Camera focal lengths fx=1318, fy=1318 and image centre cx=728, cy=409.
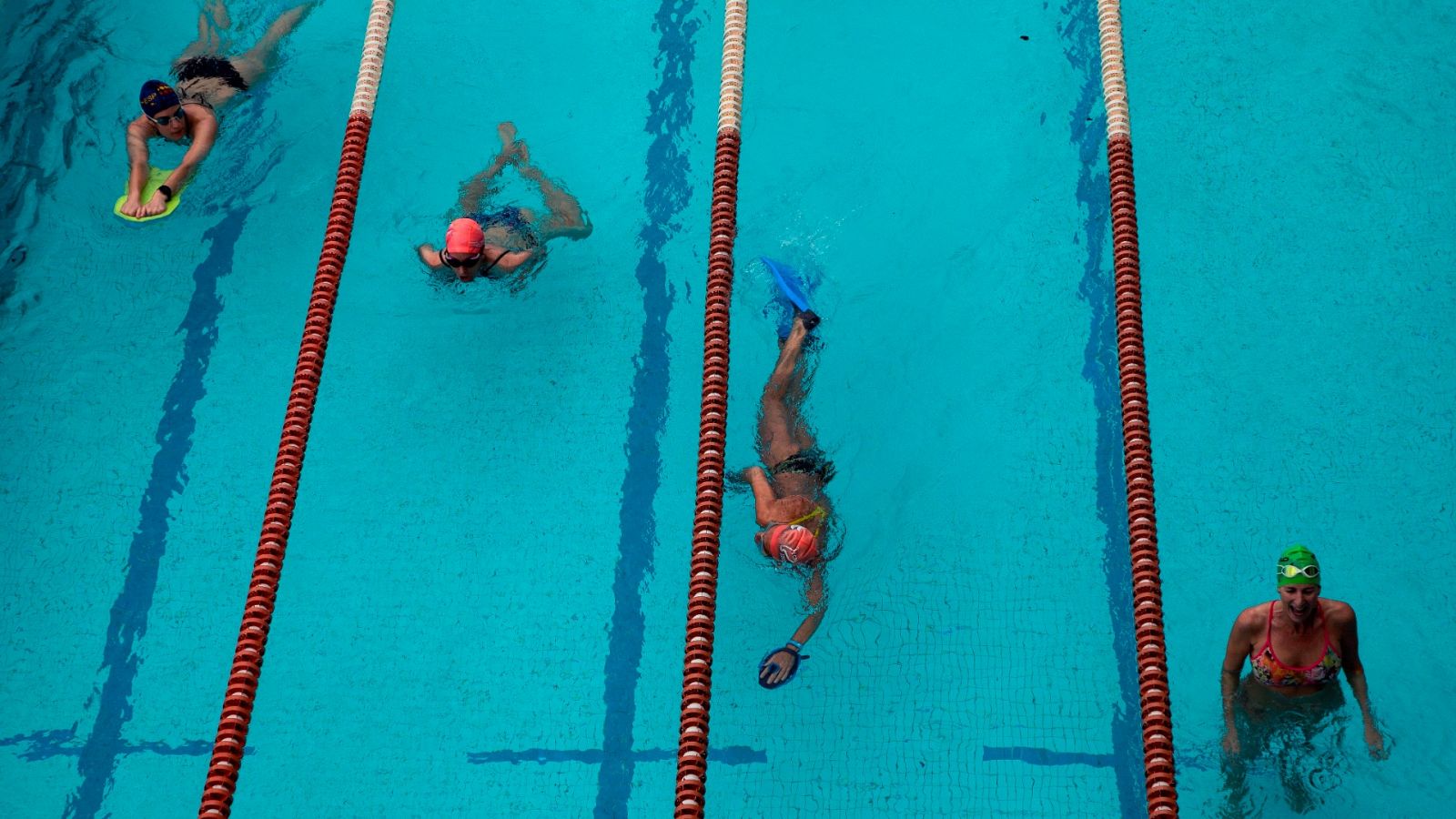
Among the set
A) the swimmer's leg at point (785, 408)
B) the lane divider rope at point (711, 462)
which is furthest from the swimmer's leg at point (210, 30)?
the lane divider rope at point (711, 462)

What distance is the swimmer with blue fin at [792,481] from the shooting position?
4.57 metres

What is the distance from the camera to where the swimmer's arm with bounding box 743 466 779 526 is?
4742 millimetres

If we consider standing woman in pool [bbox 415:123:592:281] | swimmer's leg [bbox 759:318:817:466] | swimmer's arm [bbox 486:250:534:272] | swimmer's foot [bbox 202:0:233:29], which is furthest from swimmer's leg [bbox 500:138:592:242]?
swimmer's foot [bbox 202:0:233:29]

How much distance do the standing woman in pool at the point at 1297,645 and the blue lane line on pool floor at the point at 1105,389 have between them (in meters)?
0.55

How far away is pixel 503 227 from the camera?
5512 millimetres

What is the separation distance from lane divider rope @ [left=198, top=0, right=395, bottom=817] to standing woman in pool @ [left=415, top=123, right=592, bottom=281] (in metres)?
1.04

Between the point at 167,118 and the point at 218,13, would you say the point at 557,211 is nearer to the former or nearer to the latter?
the point at 167,118

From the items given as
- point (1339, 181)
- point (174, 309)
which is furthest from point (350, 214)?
point (1339, 181)

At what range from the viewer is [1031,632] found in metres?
4.84

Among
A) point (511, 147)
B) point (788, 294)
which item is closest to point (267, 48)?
point (511, 147)

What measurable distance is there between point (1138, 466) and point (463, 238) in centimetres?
282

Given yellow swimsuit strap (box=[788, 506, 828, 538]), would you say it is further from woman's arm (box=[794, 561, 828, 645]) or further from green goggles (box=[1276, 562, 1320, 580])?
green goggles (box=[1276, 562, 1320, 580])

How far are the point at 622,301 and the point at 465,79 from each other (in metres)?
1.53

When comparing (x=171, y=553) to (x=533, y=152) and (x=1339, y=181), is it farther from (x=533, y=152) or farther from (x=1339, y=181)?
(x=1339, y=181)
